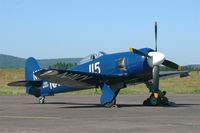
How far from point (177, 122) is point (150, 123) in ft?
2.58

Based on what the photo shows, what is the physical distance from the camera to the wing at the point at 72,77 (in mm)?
21953

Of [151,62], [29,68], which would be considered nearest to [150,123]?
[151,62]

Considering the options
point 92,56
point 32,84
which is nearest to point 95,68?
point 92,56

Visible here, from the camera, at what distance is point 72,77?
74.7ft

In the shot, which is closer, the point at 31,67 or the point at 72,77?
the point at 72,77

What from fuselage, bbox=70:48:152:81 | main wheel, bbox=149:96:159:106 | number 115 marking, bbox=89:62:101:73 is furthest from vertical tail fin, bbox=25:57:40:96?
main wheel, bbox=149:96:159:106

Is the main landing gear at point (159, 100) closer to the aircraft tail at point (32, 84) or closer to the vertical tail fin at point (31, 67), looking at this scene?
the aircraft tail at point (32, 84)

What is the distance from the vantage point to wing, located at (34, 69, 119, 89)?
72.0ft

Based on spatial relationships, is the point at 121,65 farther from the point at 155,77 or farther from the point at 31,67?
the point at 31,67

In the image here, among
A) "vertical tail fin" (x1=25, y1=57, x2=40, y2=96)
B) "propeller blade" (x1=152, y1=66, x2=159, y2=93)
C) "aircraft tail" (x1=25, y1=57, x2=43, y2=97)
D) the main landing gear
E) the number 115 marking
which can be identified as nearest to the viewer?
"propeller blade" (x1=152, y1=66, x2=159, y2=93)

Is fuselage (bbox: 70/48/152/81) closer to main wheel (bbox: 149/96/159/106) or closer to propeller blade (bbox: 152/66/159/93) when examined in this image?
propeller blade (bbox: 152/66/159/93)

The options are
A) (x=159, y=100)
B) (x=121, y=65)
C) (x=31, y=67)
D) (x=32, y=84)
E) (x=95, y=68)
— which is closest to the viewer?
(x=121, y=65)

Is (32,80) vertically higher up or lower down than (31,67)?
lower down

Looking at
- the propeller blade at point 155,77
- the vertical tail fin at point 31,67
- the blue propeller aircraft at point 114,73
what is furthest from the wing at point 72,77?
the vertical tail fin at point 31,67
